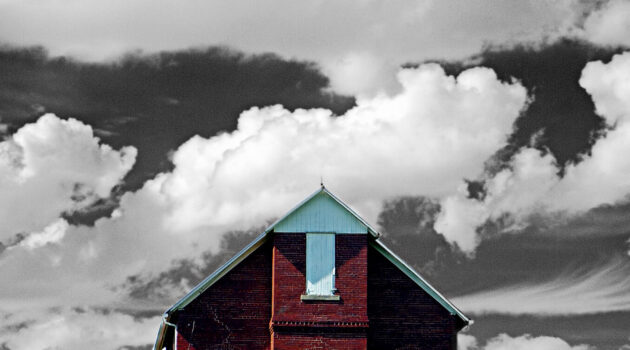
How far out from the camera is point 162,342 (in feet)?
131

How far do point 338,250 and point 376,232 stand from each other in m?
1.62

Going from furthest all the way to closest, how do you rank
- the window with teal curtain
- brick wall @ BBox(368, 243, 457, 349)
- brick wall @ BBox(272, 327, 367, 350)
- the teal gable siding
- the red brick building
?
1. brick wall @ BBox(368, 243, 457, 349)
2. the teal gable siding
3. the window with teal curtain
4. the red brick building
5. brick wall @ BBox(272, 327, 367, 350)

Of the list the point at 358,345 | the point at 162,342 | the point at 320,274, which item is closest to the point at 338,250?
the point at 320,274

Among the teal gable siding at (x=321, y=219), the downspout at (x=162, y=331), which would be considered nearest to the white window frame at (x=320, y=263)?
the teal gable siding at (x=321, y=219)

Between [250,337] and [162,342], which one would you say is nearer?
[250,337]

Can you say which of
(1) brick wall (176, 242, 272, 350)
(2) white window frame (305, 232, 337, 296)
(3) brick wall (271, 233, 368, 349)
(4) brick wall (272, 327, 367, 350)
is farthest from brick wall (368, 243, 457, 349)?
(1) brick wall (176, 242, 272, 350)

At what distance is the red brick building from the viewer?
114 ft

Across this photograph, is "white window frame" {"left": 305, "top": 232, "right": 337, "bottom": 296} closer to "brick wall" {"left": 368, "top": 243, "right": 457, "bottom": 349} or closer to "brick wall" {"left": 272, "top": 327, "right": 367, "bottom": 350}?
"brick wall" {"left": 272, "top": 327, "right": 367, "bottom": 350}

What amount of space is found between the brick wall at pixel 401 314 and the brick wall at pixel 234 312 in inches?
162

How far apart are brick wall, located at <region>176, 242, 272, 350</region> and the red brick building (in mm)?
38

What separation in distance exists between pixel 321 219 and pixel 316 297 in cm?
302

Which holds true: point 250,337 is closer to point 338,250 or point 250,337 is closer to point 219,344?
point 219,344

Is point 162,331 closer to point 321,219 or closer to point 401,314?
point 321,219

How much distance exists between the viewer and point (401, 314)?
3619 cm
